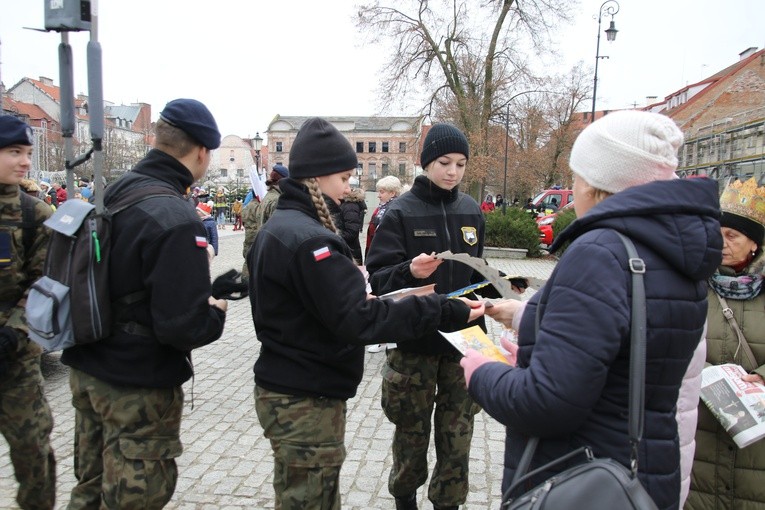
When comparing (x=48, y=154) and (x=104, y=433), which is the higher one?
(x=48, y=154)

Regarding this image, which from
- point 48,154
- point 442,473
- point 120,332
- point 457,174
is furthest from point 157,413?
point 48,154

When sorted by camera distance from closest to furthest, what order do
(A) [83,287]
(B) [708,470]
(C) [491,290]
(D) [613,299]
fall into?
(D) [613,299], (A) [83,287], (B) [708,470], (C) [491,290]

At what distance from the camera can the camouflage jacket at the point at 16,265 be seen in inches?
120

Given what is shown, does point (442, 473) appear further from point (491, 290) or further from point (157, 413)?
point (157, 413)

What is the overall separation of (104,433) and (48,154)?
52.8 metres

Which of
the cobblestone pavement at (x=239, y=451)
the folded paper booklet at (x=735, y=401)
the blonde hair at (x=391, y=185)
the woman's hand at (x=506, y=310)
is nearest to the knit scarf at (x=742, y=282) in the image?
the folded paper booklet at (x=735, y=401)

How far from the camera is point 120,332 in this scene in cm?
236

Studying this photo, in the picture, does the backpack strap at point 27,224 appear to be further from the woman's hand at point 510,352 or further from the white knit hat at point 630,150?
the white knit hat at point 630,150

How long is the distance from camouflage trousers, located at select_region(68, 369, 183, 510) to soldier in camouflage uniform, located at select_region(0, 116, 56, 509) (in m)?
0.78

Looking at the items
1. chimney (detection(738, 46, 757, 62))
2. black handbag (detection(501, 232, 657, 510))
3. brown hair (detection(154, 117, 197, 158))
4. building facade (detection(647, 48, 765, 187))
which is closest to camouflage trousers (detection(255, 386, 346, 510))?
black handbag (detection(501, 232, 657, 510))

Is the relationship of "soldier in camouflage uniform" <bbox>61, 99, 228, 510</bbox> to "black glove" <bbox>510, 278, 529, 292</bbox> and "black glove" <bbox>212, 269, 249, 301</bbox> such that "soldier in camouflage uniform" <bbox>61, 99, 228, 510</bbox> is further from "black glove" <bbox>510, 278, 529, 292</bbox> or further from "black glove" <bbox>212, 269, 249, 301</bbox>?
"black glove" <bbox>510, 278, 529, 292</bbox>

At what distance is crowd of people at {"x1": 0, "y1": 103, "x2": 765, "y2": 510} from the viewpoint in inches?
59.7

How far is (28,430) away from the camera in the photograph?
305 cm

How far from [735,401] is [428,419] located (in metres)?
1.55
